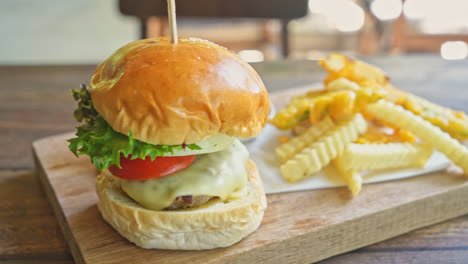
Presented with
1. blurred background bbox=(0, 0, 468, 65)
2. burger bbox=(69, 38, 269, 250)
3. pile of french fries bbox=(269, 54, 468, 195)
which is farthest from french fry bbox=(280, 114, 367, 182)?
blurred background bbox=(0, 0, 468, 65)

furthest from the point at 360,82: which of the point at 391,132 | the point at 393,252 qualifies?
the point at 393,252

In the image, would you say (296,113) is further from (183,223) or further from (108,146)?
(108,146)

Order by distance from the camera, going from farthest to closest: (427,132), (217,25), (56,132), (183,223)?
(217,25)
(56,132)
(427,132)
(183,223)

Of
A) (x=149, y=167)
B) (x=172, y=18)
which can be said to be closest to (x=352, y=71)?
(x=172, y=18)

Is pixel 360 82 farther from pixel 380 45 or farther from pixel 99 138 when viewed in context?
pixel 380 45

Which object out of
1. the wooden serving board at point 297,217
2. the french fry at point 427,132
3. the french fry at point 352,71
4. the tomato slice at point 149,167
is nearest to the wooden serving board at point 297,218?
the wooden serving board at point 297,217

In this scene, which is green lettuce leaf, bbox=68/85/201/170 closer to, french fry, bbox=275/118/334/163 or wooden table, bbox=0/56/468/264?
wooden table, bbox=0/56/468/264

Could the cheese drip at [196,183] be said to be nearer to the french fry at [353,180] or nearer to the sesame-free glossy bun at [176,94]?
the sesame-free glossy bun at [176,94]
